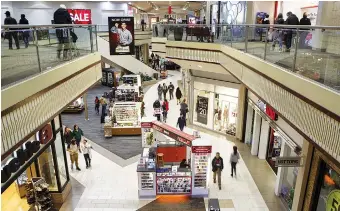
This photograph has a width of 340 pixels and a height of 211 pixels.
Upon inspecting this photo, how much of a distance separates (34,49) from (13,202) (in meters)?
5.95

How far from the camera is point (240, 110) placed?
14930 millimetres

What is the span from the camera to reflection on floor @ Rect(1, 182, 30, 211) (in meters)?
9.51

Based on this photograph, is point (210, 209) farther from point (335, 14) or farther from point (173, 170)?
point (335, 14)

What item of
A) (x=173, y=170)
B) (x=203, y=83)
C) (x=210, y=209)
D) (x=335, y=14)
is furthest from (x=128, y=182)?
(x=335, y=14)

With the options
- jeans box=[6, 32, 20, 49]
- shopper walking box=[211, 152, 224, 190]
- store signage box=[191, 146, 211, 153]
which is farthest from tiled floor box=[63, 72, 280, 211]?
jeans box=[6, 32, 20, 49]

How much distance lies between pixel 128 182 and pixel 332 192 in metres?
7.12

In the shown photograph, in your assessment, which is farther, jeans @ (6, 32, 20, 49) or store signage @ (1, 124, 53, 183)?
store signage @ (1, 124, 53, 183)

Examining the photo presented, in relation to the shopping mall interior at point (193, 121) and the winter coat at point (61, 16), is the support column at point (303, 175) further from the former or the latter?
the winter coat at point (61, 16)

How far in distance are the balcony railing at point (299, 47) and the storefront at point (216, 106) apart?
4.82 m

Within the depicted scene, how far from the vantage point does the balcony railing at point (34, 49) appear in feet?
18.4

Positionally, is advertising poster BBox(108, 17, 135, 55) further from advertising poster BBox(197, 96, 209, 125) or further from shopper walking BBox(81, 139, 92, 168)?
advertising poster BBox(197, 96, 209, 125)

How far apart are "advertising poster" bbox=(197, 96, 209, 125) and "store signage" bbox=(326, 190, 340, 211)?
35.9 feet

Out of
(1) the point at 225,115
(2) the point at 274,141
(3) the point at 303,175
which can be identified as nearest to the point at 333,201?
(3) the point at 303,175

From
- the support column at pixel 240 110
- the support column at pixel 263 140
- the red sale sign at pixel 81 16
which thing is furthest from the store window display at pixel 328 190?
the red sale sign at pixel 81 16
